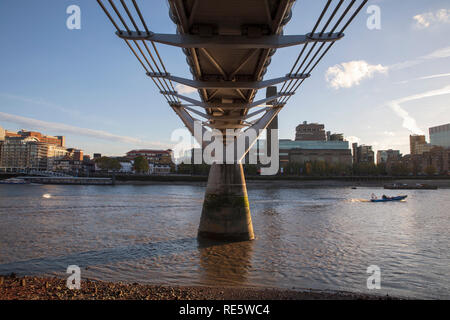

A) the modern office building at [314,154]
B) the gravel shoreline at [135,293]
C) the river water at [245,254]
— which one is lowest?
the river water at [245,254]

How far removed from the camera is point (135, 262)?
1217cm

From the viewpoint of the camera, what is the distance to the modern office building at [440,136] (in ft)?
573

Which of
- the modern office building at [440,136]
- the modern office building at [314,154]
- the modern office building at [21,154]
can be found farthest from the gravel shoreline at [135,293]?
the modern office building at [440,136]

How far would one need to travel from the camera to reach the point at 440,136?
7106 inches

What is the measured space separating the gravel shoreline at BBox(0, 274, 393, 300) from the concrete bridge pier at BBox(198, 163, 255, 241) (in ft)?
19.9

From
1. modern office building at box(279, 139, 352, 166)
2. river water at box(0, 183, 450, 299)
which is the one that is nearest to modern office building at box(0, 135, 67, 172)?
modern office building at box(279, 139, 352, 166)

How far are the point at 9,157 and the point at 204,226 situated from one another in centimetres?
19177

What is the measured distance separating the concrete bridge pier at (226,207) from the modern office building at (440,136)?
651 ft

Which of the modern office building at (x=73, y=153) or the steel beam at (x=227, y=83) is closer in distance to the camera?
the steel beam at (x=227, y=83)

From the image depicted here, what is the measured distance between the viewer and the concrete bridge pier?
591 inches

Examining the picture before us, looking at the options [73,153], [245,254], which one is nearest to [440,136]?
[245,254]

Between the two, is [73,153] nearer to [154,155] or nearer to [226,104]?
[154,155]

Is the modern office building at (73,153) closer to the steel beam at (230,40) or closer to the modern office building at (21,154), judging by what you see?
the modern office building at (21,154)
